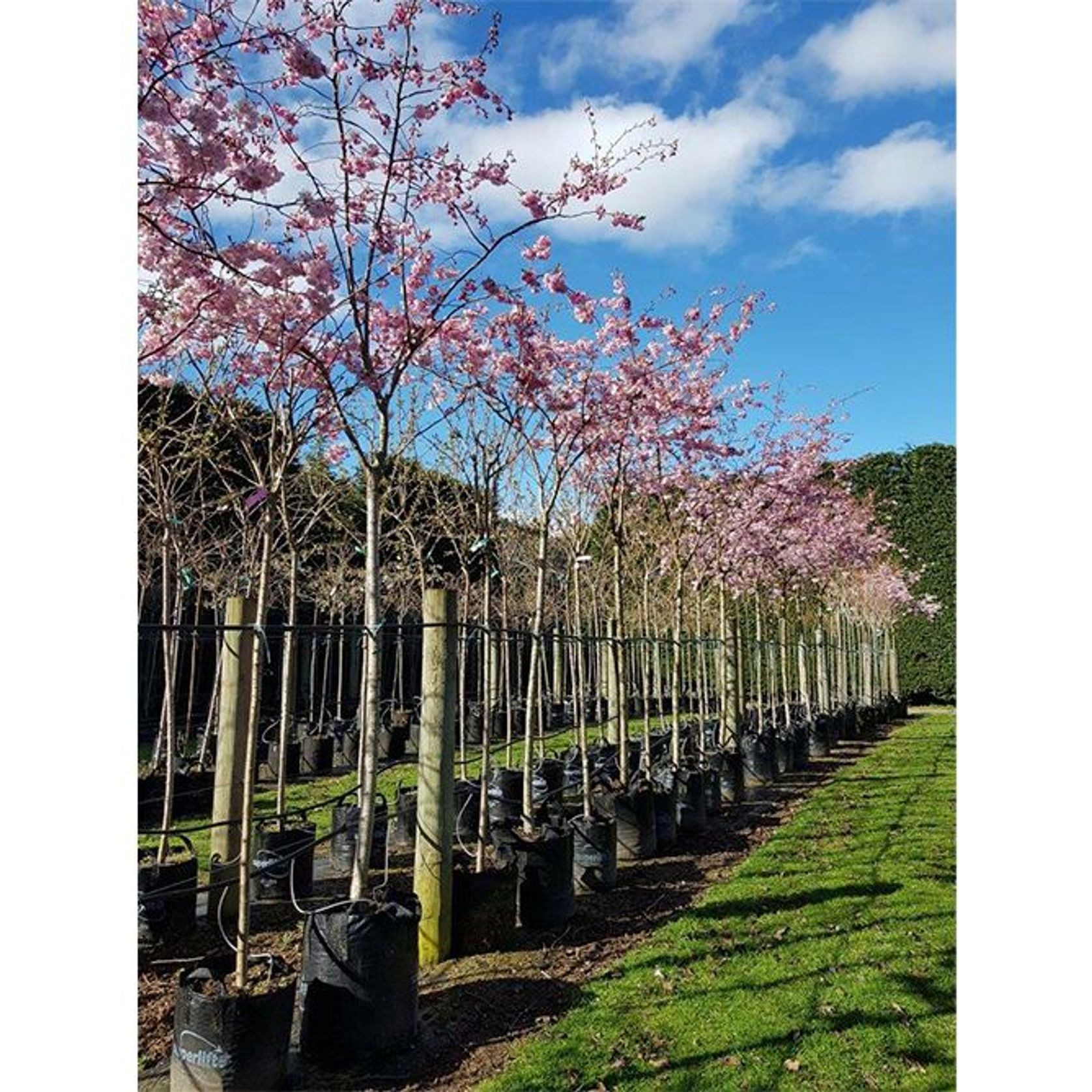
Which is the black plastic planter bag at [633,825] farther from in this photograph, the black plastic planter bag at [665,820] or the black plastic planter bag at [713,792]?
the black plastic planter bag at [713,792]

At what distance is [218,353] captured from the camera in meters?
3.44

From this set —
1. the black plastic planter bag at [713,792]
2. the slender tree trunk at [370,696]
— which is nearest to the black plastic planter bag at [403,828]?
the slender tree trunk at [370,696]

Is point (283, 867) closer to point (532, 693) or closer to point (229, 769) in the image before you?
point (229, 769)

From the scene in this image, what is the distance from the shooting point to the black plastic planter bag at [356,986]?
2295 millimetres

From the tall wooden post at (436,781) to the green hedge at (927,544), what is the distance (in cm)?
1526

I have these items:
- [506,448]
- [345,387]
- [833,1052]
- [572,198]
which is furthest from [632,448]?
[833,1052]

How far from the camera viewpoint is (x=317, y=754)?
773cm

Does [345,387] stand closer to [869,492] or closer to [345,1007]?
[345,1007]

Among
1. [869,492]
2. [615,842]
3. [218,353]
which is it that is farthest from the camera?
[869,492]

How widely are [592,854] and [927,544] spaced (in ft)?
49.5

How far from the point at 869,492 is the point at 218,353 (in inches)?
542

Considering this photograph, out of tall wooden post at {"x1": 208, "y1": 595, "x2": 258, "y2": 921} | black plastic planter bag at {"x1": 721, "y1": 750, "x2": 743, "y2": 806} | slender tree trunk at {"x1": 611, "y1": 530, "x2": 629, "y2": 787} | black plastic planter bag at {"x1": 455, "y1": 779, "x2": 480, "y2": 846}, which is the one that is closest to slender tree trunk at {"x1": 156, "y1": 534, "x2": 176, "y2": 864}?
tall wooden post at {"x1": 208, "y1": 595, "x2": 258, "y2": 921}

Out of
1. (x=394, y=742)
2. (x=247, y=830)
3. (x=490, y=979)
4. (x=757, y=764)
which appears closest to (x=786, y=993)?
(x=490, y=979)
